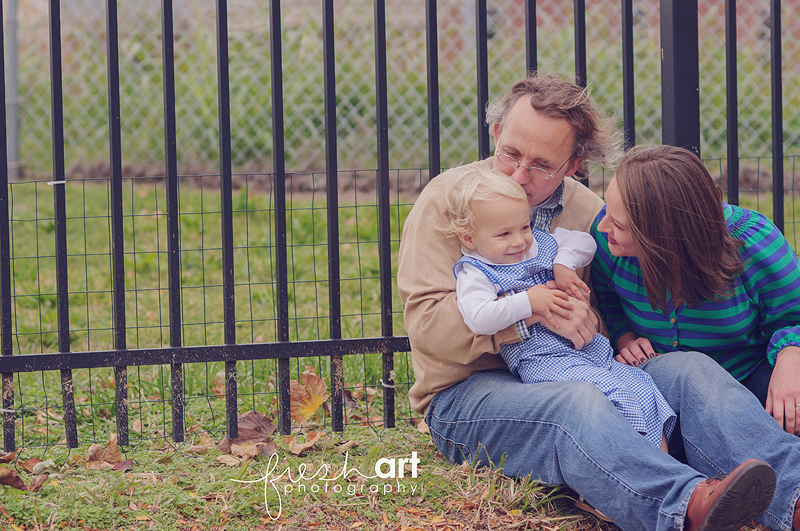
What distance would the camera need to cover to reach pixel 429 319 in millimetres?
2193

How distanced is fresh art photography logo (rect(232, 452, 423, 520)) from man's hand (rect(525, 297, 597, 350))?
23.1 inches

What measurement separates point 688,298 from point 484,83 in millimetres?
1045

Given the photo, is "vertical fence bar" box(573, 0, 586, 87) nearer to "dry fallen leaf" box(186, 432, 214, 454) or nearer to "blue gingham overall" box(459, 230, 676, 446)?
"blue gingham overall" box(459, 230, 676, 446)

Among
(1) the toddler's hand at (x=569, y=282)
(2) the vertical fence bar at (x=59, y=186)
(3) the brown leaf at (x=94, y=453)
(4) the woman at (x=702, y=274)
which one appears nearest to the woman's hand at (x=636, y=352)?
(4) the woman at (x=702, y=274)

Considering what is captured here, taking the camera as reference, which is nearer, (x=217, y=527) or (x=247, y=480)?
(x=217, y=527)

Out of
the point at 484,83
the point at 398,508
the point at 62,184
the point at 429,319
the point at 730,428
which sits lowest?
the point at 398,508

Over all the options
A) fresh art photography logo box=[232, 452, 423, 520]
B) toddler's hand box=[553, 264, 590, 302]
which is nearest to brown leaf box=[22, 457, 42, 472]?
fresh art photography logo box=[232, 452, 423, 520]

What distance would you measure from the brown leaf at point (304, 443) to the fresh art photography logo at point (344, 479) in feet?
0.27

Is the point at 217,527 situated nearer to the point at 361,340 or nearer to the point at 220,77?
the point at 361,340

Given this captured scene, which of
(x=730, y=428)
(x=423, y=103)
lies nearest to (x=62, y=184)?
(x=730, y=428)

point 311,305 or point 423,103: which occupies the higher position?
point 423,103

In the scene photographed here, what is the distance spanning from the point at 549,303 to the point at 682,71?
1.13m

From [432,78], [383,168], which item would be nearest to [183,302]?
[383,168]

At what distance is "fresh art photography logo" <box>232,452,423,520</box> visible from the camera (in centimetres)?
216
